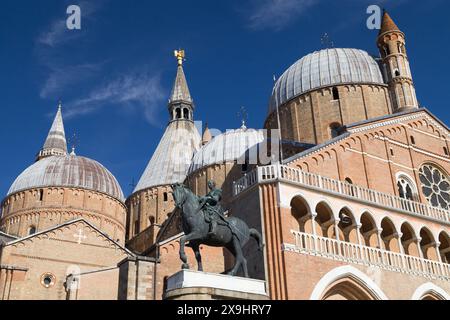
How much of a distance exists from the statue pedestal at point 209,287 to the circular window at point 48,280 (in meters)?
17.2

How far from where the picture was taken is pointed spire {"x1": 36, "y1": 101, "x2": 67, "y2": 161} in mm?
56672

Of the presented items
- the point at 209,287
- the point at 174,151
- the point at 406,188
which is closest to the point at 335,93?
the point at 406,188

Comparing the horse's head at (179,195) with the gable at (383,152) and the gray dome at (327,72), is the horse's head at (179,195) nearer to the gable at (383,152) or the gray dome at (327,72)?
the gable at (383,152)

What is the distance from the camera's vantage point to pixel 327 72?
109 feet

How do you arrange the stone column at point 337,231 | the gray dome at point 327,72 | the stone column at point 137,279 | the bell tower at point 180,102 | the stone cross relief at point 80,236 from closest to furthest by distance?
the stone column at point 337,231, the stone column at point 137,279, the stone cross relief at point 80,236, the gray dome at point 327,72, the bell tower at point 180,102

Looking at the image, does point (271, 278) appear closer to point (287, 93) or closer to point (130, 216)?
point (287, 93)

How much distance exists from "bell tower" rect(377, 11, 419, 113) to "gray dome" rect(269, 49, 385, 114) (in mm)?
1238

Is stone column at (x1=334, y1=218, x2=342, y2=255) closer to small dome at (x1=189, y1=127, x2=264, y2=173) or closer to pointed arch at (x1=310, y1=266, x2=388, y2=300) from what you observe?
pointed arch at (x1=310, y1=266, x2=388, y2=300)

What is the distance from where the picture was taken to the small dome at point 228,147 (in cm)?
3422

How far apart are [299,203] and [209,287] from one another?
8.15 metres

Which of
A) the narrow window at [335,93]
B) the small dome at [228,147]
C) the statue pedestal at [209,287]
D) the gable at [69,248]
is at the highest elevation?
the narrow window at [335,93]

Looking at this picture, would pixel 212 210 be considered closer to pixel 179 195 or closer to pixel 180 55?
pixel 179 195

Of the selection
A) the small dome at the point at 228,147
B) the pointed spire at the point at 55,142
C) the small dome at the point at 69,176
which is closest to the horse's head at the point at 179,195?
the small dome at the point at 228,147

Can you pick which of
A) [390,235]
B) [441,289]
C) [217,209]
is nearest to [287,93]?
[390,235]
